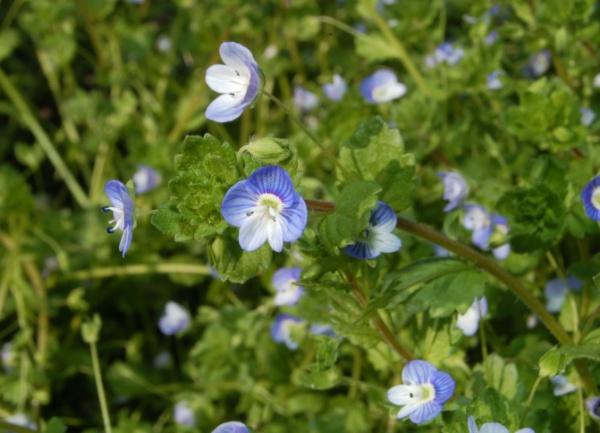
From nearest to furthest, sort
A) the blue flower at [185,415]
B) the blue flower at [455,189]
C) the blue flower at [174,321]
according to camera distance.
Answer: the blue flower at [455,189], the blue flower at [185,415], the blue flower at [174,321]

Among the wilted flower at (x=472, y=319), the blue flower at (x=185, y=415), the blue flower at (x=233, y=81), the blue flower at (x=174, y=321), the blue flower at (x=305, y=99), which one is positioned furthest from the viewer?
the blue flower at (x=305, y=99)

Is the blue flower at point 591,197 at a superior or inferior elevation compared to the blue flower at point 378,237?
superior

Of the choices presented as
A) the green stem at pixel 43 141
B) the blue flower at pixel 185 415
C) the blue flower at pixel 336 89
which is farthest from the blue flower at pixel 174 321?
the blue flower at pixel 336 89

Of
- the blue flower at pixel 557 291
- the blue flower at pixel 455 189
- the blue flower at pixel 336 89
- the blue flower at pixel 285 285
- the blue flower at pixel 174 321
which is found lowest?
the blue flower at pixel 557 291

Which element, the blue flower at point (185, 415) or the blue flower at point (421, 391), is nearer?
the blue flower at point (421, 391)

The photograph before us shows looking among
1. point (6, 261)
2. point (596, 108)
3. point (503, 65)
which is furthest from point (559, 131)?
point (6, 261)

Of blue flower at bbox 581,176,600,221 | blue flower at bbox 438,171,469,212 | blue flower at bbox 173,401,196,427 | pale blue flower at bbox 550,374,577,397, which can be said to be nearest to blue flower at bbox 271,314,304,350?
blue flower at bbox 173,401,196,427

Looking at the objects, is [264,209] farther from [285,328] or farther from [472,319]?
[285,328]

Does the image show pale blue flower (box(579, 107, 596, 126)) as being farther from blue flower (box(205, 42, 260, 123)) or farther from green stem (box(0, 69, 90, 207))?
green stem (box(0, 69, 90, 207))

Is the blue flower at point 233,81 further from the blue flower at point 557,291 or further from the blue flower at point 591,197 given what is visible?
the blue flower at point 557,291
